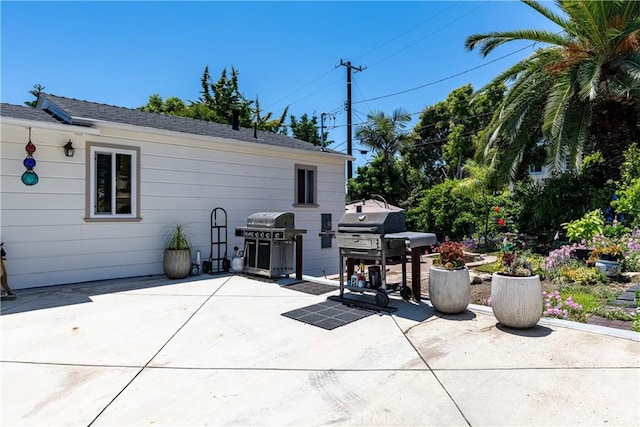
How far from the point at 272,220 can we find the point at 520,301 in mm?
4385

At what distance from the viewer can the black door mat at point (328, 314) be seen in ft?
13.6

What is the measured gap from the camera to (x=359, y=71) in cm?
2073

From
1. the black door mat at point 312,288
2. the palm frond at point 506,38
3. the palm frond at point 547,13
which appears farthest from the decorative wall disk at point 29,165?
the palm frond at point 547,13

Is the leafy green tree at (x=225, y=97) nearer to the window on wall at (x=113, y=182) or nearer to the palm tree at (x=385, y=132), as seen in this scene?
the palm tree at (x=385, y=132)

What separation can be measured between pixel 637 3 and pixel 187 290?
441 inches

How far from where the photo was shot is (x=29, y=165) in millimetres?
5836

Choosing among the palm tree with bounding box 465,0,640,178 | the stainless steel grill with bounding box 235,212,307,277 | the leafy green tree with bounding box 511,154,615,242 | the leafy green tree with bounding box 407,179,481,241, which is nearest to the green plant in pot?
the stainless steel grill with bounding box 235,212,307,277

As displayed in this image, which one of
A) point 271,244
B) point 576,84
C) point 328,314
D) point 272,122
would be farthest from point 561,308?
point 272,122

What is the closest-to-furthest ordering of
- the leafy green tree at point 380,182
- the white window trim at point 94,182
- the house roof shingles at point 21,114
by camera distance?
the house roof shingles at point 21,114
the white window trim at point 94,182
the leafy green tree at point 380,182

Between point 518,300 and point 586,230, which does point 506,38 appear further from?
point 518,300

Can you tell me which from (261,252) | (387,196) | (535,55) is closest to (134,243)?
(261,252)

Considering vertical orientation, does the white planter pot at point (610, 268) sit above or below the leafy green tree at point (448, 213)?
below

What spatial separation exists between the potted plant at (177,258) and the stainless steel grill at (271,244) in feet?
3.79

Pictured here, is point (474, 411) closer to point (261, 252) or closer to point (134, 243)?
point (261, 252)
